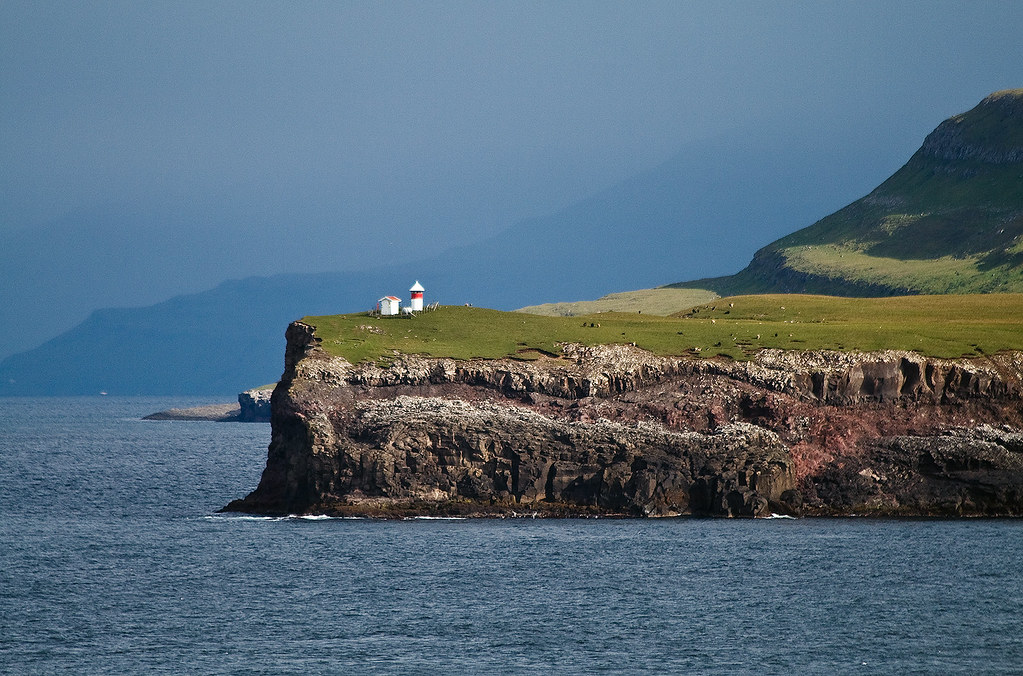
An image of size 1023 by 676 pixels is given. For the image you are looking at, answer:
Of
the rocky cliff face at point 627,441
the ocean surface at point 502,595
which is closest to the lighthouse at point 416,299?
the rocky cliff face at point 627,441

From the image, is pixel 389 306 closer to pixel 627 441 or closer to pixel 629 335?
pixel 629 335

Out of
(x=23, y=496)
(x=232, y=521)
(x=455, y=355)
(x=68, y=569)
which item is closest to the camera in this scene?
(x=68, y=569)

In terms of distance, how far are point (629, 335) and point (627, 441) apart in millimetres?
13078

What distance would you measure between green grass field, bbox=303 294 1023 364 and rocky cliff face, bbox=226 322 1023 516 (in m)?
2.51

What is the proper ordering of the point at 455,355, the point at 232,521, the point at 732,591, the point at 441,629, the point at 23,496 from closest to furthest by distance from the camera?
1. the point at 441,629
2. the point at 732,591
3. the point at 232,521
4. the point at 455,355
5. the point at 23,496

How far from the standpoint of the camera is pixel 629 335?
296ft

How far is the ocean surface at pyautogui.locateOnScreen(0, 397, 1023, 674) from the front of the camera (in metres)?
46.7

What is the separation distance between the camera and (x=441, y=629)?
167 feet

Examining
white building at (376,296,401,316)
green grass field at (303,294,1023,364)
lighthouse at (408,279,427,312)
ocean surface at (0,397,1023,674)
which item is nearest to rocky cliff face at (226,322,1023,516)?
green grass field at (303,294,1023,364)

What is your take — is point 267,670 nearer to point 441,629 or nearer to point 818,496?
point 441,629

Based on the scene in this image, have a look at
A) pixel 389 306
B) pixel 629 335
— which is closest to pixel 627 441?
pixel 629 335

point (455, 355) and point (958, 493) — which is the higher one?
point (455, 355)

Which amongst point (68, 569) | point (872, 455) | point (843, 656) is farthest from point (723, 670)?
point (872, 455)

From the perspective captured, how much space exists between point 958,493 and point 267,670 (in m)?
49.2
